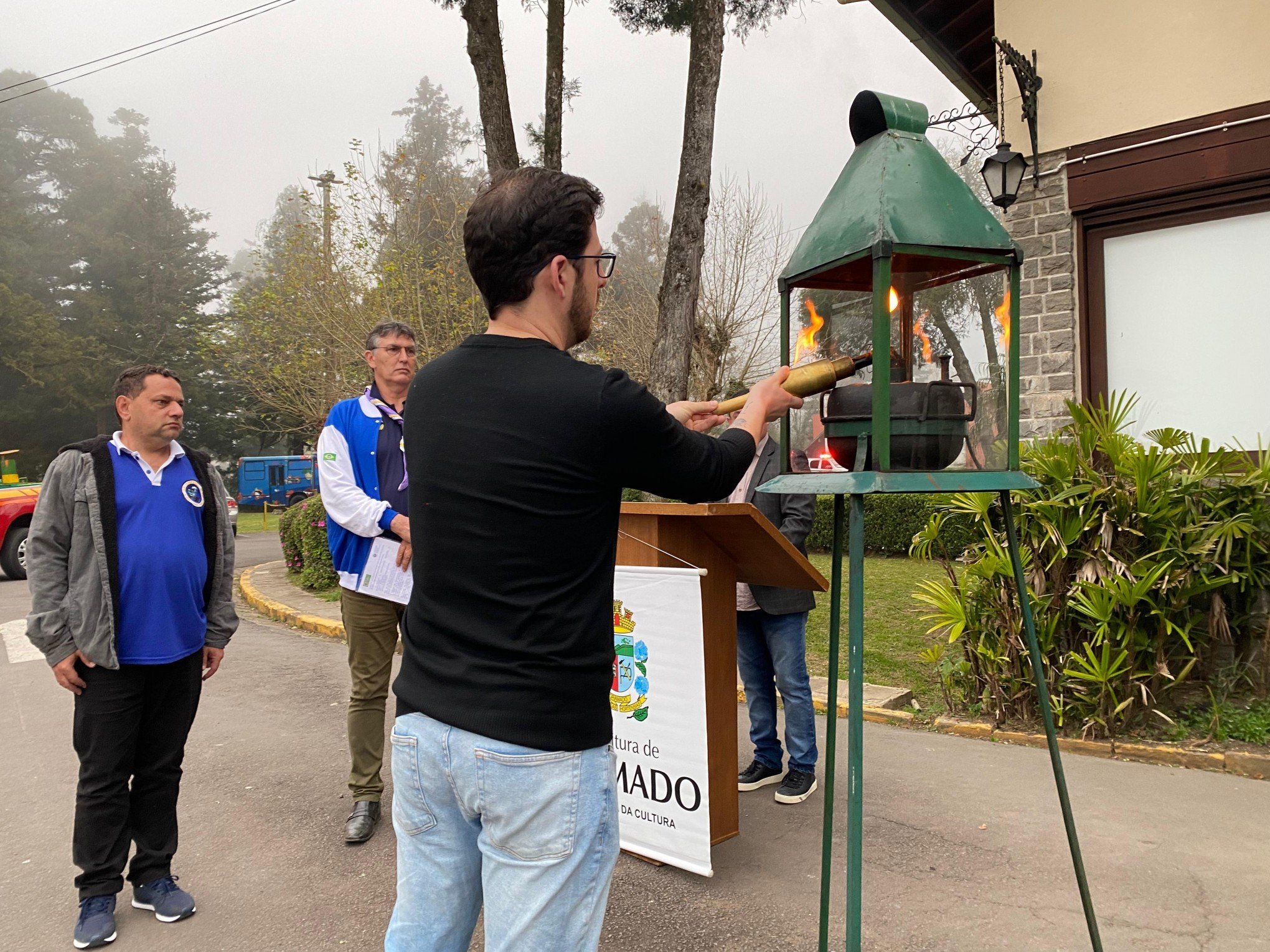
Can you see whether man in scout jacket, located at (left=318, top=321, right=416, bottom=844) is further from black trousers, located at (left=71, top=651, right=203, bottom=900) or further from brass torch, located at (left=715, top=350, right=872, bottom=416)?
brass torch, located at (left=715, top=350, right=872, bottom=416)

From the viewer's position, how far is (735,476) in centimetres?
180

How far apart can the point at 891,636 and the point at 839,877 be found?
4053 mm

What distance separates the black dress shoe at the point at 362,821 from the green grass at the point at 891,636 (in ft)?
7.57

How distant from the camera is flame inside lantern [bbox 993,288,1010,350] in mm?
2574

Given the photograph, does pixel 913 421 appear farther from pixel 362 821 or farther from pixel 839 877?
pixel 362 821

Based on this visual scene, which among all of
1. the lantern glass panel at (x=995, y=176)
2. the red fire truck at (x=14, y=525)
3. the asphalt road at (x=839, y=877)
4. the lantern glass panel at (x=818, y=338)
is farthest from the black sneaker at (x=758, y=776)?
the red fire truck at (x=14, y=525)

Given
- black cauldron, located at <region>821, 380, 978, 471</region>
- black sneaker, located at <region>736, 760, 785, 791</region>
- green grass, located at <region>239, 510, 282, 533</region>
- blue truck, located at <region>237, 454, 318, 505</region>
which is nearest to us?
black cauldron, located at <region>821, 380, 978, 471</region>

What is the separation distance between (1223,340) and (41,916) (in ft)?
24.6

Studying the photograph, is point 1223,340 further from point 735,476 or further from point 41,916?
point 41,916

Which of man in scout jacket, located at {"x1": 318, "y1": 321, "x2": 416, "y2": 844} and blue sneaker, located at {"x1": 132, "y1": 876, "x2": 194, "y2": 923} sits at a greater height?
man in scout jacket, located at {"x1": 318, "y1": 321, "x2": 416, "y2": 844}

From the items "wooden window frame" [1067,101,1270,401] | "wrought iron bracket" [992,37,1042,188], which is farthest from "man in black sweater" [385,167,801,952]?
"wrought iron bracket" [992,37,1042,188]

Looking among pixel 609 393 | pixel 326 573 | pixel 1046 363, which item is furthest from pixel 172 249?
pixel 609 393

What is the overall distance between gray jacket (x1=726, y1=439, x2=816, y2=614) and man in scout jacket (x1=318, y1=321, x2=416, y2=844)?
165cm

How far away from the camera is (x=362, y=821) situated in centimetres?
404
